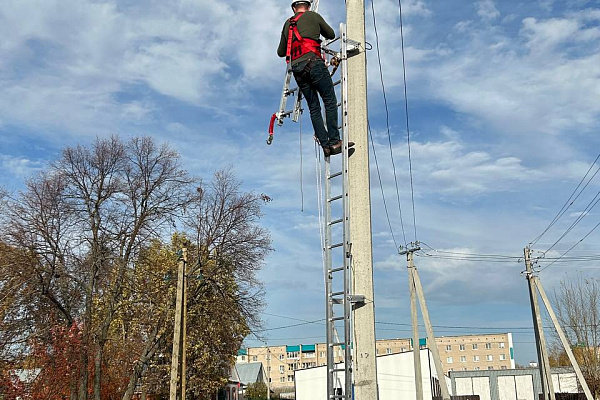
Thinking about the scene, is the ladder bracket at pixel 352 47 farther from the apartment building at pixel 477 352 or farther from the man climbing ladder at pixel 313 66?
the apartment building at pixel 477 352

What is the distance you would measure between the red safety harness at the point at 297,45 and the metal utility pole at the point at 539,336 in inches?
848

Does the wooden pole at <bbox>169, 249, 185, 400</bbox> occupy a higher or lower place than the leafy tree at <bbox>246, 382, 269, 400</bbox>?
higher

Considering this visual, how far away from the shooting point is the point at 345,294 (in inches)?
184

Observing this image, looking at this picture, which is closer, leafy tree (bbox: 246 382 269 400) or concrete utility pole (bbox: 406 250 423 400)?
concrete utility pole (bbox: 406 250 423 400)

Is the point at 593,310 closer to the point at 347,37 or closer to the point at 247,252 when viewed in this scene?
the point at 247,252

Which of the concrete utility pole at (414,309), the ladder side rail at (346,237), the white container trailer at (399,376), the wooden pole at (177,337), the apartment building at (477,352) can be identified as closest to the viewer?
the ladder side rail at (346,237)

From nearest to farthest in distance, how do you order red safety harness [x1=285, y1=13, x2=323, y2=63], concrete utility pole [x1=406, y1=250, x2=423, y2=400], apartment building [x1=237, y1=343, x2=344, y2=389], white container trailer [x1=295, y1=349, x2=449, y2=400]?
1. red safety harness [x1=285, y1=13, x2=323, y2=63]
2. concrete utility pole [x1=406, y1=250, x2=423, y2=400]
3. white container trailer [x1=295, y1=349, x2=449, y2=400]
4. apartment building [x1=237, y1=343, x2=344, y2=389]

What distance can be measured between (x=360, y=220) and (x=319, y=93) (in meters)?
1.43

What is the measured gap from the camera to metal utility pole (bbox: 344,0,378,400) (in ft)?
15.2

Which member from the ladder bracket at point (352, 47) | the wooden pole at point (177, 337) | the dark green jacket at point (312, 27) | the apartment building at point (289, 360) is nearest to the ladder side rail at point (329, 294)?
the ladder bracket at point (352, 47)

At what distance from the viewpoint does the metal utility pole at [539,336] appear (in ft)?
78.3

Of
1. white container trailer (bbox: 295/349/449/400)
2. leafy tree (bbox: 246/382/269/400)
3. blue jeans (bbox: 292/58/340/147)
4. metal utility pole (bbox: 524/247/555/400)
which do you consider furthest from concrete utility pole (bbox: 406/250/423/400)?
leafy tree (bbox: 246/382/269/400)

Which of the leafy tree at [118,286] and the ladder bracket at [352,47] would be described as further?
the leafy tree at [118,286]

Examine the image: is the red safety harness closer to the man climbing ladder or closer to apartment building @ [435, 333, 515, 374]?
the man climbing ladder
